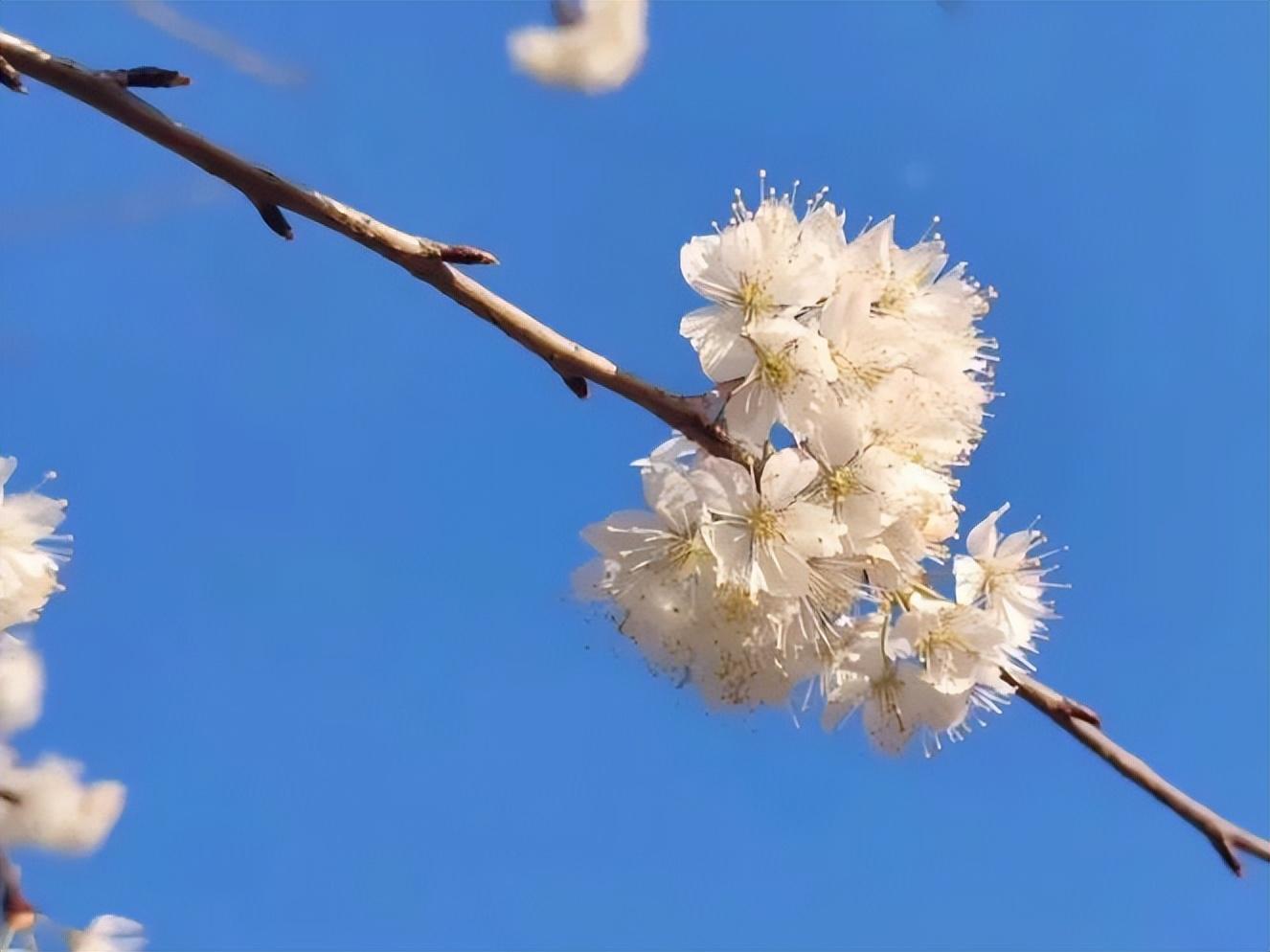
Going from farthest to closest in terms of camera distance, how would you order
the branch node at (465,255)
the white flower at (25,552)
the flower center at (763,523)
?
the white flower at (25,552) < the flower center at (763,523) < the branch node at (465,255)

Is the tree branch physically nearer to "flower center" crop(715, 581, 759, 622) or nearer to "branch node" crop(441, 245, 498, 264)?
"branch node" crop(441, 245, 498, 264)

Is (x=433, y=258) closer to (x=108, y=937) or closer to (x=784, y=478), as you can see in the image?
(x=784, y=478)

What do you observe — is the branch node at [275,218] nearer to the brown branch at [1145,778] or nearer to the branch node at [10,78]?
the branch node at [10,78]

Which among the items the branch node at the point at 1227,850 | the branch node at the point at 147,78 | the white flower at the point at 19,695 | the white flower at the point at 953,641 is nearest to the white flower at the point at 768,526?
the white flower at the point at 953,641

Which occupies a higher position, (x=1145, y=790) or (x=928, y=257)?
(x=928, y=257)

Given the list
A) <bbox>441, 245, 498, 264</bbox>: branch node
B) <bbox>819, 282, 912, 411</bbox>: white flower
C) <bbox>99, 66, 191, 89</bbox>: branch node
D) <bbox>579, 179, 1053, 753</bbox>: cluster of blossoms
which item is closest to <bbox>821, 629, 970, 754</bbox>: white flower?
<bbox>579, 179, 1053, 753</bbox>: cluster of blossoms

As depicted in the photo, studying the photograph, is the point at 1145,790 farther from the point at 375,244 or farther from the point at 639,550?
the point at 375,244

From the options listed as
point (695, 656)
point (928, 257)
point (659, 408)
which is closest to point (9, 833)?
point (695, 656)
